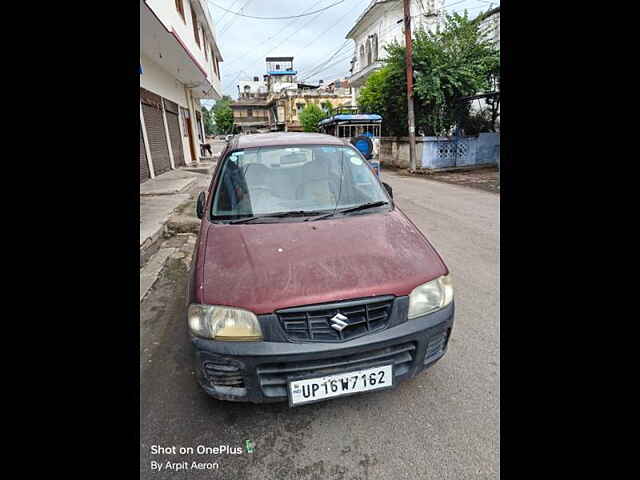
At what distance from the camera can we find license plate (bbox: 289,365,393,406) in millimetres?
1573

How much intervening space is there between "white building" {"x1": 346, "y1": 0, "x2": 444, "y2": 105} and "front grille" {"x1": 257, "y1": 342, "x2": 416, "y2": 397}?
65.2 feet

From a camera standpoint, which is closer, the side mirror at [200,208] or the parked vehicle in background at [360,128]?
the side mirror at [200,208]

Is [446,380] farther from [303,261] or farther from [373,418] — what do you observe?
[303,261]

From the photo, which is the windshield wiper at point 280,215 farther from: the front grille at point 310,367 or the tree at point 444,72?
the tree at point 444,72

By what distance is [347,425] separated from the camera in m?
1.79

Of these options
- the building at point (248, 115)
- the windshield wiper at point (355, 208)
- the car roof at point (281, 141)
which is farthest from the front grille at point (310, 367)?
the building at point (248, 115)

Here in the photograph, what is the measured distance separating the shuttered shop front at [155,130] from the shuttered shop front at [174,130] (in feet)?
3.15

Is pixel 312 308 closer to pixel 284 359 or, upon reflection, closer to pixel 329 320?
pixel 329 320

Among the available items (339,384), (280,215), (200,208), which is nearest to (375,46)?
(200,208)

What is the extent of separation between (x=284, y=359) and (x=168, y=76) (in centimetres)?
1343

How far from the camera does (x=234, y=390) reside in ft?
5.25

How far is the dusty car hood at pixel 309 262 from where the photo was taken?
156cm

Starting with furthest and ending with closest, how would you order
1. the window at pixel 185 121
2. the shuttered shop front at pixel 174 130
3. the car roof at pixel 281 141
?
the window at pixel 185 121, the shuttered shop front at pixel 174 130, the car roof at pixel 281 141
